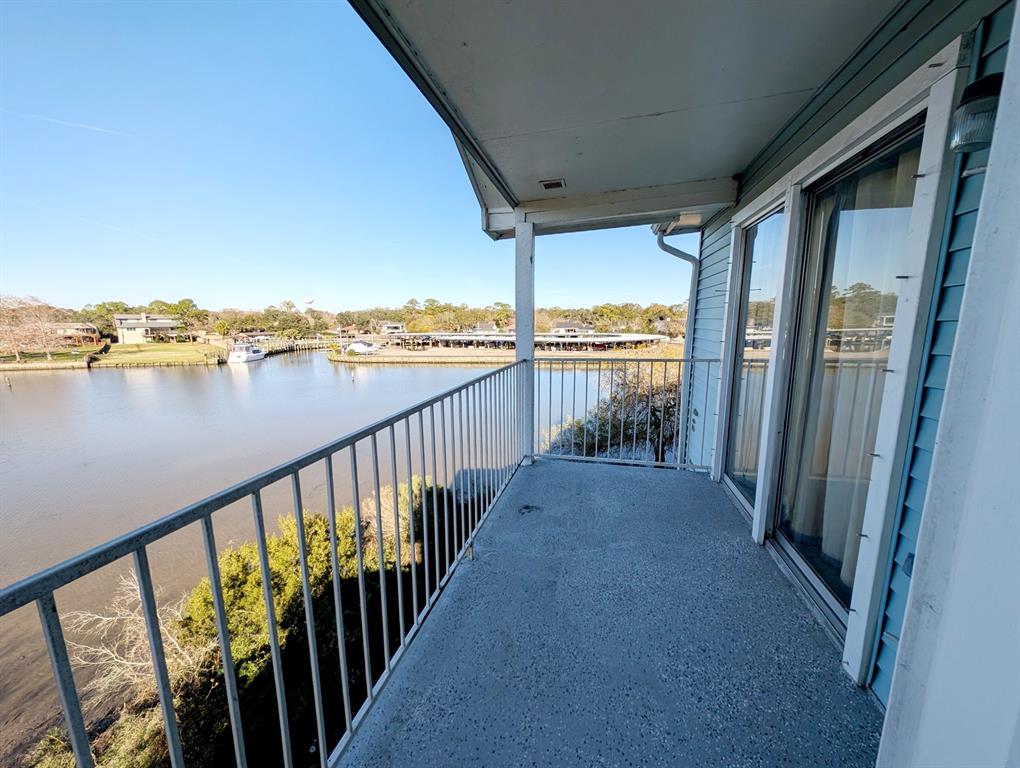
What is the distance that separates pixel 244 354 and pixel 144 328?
1160 cm

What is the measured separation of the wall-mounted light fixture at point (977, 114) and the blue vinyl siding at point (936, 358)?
60 mm

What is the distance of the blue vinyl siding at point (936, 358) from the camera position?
0.99 m

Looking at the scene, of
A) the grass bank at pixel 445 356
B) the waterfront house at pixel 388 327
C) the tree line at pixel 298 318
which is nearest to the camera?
the grass bank at pixel 445 356

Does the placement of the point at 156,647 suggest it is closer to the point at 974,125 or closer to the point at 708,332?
the point at 974,125

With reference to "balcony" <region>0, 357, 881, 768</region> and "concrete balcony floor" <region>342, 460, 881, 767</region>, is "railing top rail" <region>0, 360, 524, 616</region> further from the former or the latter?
"concrete balcony floor" <region>342, 460, 881, 767</region>

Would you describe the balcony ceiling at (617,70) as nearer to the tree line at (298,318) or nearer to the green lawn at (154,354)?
the tree line at (298,318)

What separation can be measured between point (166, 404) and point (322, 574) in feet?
46.7

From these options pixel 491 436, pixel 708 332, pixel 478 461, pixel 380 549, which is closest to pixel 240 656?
pixel 478 461

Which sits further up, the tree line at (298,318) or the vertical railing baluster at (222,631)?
the tree line at (298,318)

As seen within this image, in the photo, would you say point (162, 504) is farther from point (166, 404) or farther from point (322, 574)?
point (166, 404)

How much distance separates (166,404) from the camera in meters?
14.8

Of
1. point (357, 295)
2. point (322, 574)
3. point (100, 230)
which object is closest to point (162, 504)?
point (322, 574)

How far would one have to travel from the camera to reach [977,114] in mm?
952

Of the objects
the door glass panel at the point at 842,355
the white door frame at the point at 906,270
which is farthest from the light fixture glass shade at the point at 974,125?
the door glass panel at the point at 842,355
